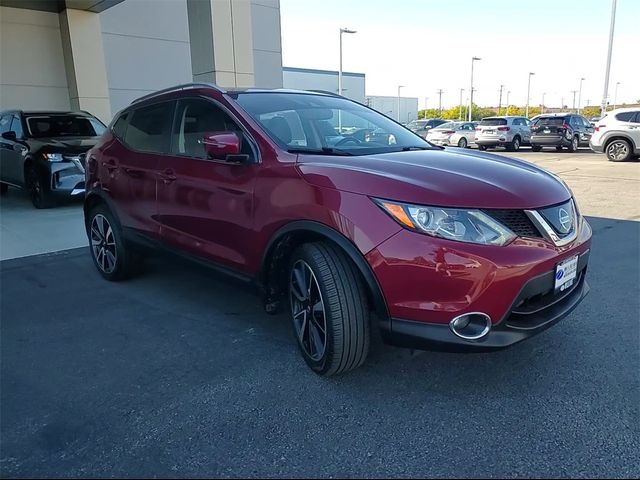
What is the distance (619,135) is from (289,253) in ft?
51.9

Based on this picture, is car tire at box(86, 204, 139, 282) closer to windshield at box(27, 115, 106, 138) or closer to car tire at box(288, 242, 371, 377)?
car tire at box(288, 242, 371, 377)

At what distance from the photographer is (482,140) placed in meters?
21.6

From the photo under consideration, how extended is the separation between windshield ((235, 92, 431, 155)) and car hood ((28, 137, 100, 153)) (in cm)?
543

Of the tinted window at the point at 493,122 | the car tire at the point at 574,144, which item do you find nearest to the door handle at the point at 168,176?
the car tire at the point at 574,144

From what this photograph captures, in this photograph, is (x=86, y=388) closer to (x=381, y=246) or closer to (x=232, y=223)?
(x=232, y=223)

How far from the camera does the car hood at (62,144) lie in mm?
7691

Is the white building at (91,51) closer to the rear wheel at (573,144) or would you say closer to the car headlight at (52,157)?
the car headlight at (52,157)

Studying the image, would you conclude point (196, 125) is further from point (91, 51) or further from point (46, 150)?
point (91, 51)

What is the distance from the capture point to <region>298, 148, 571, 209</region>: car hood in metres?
2.35

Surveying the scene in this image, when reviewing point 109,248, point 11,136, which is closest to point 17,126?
point 11,136

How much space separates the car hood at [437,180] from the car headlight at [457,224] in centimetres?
4

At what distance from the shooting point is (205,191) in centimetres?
330

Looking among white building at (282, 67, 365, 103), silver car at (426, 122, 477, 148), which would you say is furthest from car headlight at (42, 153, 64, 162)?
white building at (282, 67, 365, 103)

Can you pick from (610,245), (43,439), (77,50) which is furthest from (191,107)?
(77,50)
